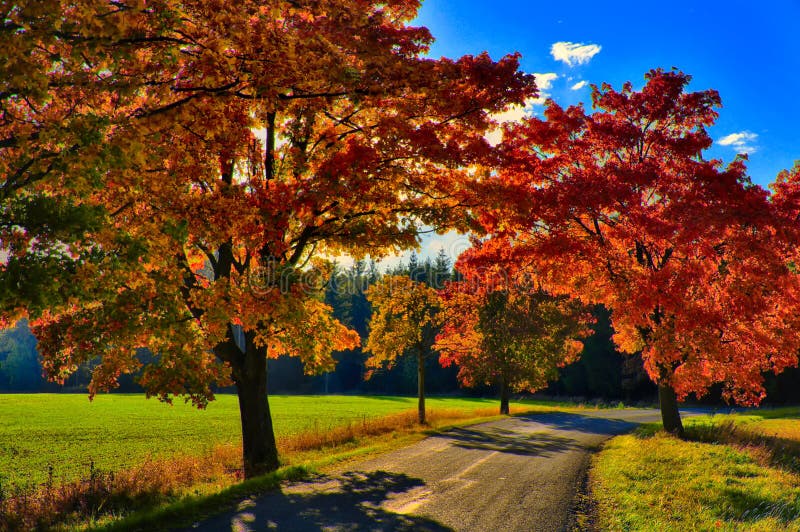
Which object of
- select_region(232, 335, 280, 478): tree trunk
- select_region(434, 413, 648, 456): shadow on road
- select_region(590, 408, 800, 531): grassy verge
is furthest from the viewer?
select_region(434, 413, 648, 456): shadow on road

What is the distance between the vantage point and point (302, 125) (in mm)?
12367

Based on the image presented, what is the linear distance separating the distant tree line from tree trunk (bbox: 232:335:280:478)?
1363cm

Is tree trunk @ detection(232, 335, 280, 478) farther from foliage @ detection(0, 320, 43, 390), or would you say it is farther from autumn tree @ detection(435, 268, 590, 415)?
foliage @ detection(0, 320, 43, 390)

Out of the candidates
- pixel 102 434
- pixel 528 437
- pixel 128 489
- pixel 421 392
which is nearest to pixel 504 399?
pixel 421 392

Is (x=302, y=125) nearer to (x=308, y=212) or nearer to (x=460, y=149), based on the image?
(x=308, y=212)

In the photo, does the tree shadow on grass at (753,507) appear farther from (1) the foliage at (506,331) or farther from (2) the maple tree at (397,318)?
(1) the foliage at (506,331)

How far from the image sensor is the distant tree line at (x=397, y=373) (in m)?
57.0

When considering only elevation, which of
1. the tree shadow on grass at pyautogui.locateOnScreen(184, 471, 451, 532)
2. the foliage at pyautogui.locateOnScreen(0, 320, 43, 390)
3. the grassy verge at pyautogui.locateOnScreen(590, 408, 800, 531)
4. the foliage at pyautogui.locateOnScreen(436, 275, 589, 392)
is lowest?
the foliage at pyautogui.locateOnScreen(0, 320, 43, 390)

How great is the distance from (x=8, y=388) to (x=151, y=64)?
389 feet

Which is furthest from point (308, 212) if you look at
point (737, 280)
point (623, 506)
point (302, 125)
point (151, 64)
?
point (737, 280)

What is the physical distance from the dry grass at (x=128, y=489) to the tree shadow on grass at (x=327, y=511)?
7.49 ft

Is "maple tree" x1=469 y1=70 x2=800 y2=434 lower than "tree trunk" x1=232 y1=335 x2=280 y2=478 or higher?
higher

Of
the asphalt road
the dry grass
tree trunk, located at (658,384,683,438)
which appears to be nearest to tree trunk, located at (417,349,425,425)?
the dry grass

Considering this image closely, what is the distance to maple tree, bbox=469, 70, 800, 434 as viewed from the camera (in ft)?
46.1
